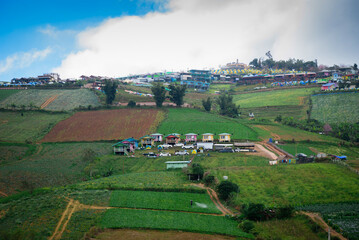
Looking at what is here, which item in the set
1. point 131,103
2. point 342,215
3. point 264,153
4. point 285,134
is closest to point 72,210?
point 342,215

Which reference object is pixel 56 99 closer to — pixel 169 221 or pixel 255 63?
pixel 169 221

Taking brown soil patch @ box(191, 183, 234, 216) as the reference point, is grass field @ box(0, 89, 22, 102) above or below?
above

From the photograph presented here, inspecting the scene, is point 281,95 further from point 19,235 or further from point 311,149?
point 19,235

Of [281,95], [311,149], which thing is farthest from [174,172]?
[281,95]

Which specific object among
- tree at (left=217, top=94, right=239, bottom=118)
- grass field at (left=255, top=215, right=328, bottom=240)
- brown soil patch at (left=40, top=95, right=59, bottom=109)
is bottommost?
grass field at (left=255, top=215, right=328, bottom=240)

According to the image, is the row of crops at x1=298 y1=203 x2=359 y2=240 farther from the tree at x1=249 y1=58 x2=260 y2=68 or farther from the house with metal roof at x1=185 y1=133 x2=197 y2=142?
the tree at x1=249 y1=58 x2=260 y2=68

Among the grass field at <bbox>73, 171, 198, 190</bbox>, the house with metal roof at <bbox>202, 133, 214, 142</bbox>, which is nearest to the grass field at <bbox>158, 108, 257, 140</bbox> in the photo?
the house with metal roof at <bbox>202, 133, 214, 142</bbox>

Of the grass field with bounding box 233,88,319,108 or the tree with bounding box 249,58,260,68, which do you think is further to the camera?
the tree with bounding box 249,58,260,68
